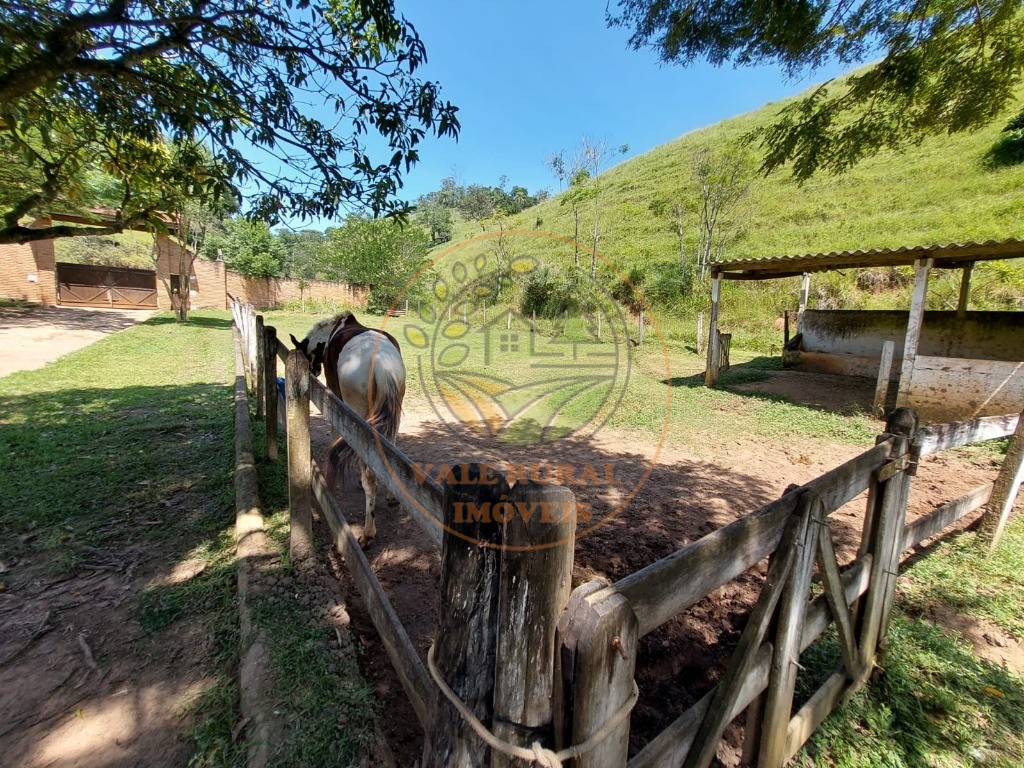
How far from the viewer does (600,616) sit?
0.77 metres

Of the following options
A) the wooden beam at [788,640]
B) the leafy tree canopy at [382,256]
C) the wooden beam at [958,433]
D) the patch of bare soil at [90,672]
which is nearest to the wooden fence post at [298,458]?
the patch of bare soil at [90,672]

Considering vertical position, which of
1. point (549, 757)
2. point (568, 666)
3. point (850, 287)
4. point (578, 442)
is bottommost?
point (578, 442)

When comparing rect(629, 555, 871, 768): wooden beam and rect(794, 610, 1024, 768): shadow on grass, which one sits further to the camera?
rect(794, 610, 1024, 768): shadow on grass

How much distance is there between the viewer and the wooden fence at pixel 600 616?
803 millimetres

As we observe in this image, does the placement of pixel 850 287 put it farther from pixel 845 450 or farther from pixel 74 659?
pixel 74 659

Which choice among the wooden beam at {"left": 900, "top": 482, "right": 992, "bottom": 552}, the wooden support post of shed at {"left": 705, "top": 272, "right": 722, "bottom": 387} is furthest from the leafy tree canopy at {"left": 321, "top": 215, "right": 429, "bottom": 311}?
the wooden beam at {"left": 900, "top": 482, "right": 992, "bottom": 552}

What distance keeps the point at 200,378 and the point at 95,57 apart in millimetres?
5848

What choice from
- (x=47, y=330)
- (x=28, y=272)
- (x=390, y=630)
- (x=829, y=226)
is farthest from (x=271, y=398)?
(x=829, y=226)

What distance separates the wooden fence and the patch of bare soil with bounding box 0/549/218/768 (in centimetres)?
82

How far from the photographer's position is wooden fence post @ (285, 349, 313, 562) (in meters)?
2.58

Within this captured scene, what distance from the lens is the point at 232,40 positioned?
3.26 m

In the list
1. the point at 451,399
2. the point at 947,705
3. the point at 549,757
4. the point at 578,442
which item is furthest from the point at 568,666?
the point at 451,399

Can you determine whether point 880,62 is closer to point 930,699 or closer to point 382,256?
point 930,699

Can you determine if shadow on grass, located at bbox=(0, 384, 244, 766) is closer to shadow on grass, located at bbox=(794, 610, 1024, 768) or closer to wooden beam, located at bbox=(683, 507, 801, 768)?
wooden beam, located at bbox=(683, 507, 801, 768)
